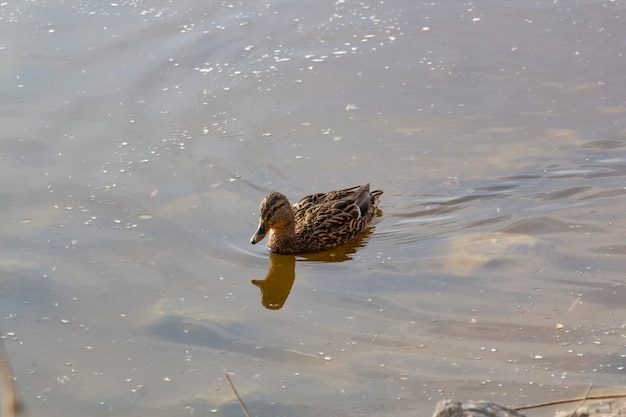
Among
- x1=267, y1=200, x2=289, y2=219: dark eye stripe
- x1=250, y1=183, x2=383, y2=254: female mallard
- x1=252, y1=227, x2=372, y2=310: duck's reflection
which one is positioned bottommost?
x1=252, y1=227, x2=372, y2=310: duck's reflection

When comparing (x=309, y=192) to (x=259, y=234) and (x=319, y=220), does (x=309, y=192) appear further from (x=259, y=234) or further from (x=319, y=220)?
(x=259, y=234)

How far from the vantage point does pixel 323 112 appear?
388 inches

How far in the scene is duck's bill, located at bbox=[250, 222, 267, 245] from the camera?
7.91m

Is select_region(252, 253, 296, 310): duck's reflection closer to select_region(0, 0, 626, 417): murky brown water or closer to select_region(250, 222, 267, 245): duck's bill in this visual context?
select_region(0, 0, 626, 417): murky brown water

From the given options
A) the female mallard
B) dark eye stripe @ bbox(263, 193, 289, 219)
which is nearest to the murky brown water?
the female mallard

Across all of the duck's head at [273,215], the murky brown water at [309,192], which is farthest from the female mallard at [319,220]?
the murky brown water at [309,192]

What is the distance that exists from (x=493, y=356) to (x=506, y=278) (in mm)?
1190

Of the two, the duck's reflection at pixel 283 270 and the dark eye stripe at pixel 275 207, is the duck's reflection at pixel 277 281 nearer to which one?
the duck's reflection at pixel 283 270

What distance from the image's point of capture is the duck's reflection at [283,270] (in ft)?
23.8

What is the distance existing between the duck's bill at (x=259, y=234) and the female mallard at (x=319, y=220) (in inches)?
2.4

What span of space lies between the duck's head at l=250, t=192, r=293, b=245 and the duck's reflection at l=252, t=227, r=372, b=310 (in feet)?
0.83

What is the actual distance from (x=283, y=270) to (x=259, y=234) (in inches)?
13.8

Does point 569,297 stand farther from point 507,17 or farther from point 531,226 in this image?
point 507,17

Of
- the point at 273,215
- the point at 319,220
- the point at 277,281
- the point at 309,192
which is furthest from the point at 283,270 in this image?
the point at 309,192
